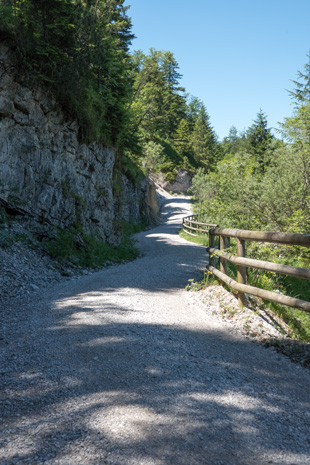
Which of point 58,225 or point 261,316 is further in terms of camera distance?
point 58,225

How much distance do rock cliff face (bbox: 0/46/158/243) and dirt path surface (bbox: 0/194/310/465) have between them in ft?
17.8

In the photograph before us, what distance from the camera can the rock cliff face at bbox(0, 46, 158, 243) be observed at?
9883mm

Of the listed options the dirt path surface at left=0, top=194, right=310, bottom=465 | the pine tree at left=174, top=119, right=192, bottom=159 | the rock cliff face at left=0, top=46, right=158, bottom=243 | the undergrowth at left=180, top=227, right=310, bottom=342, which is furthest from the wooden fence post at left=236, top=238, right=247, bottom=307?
the pine tree at left=174, top=119, right=192, bottom=159

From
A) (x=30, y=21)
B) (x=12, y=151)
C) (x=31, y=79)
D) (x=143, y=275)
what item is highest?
(x=30, y=21)

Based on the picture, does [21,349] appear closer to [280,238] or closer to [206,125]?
[280,238]

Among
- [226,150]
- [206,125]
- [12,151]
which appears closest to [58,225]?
[12,151]

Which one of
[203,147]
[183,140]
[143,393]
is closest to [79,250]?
[143,393]

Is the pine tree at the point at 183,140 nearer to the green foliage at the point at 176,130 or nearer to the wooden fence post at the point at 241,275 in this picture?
the green foliage at the point at 176,130

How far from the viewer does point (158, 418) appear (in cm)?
270

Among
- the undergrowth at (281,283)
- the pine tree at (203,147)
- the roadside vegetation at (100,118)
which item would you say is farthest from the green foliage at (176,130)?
the undergrowth at (281,283)

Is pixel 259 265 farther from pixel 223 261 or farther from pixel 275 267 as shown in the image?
pixel 223 261

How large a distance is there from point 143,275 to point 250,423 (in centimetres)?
680

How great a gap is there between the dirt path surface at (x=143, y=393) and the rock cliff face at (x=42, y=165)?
5418 mm

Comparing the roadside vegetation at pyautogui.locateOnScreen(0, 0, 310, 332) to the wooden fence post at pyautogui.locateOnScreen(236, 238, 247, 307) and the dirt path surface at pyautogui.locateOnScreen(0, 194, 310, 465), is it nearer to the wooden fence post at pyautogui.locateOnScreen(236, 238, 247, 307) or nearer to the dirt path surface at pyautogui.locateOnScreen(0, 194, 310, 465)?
the wooden fence post at pyautogui.locateOnScreen(236, 238, 247, 307)
